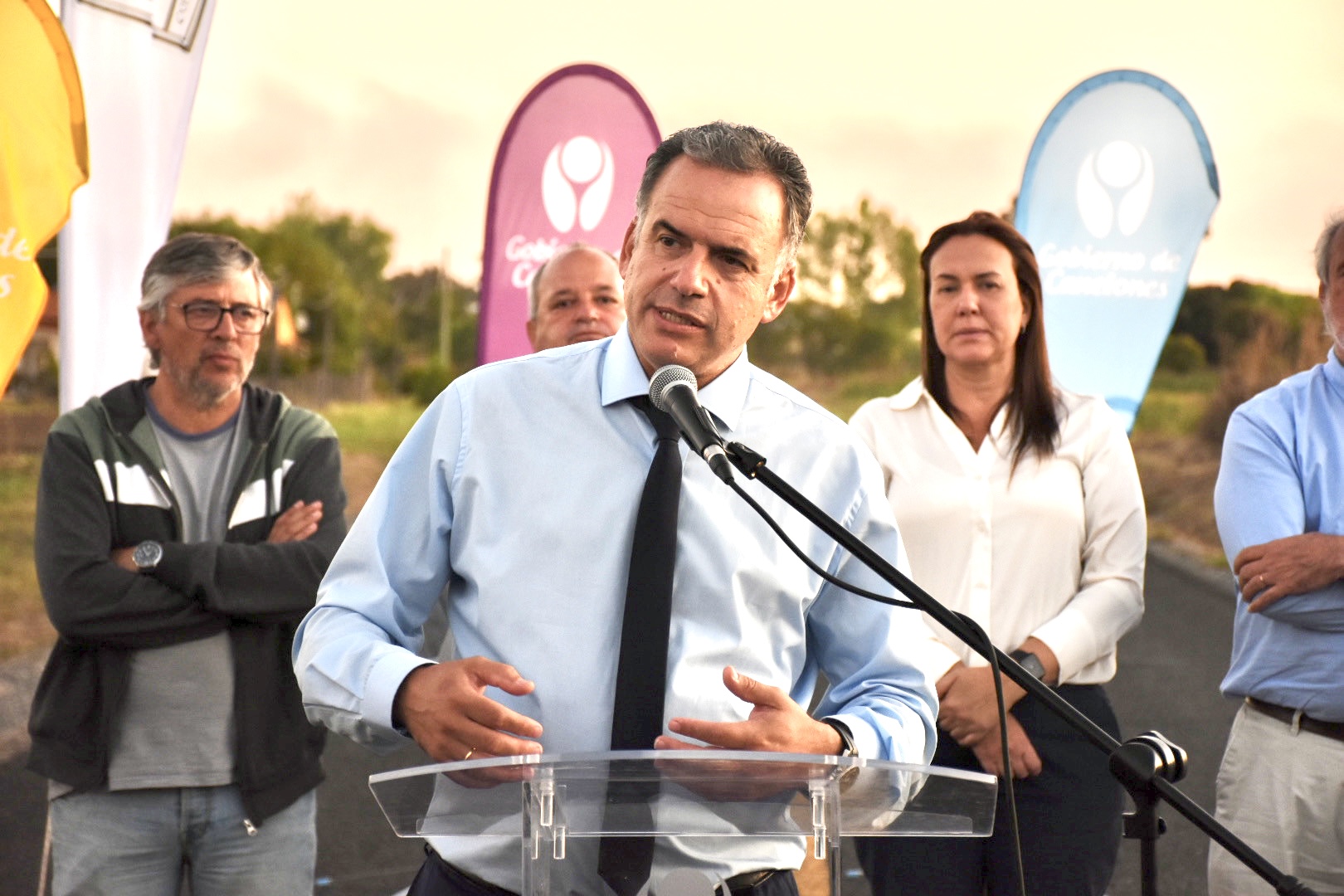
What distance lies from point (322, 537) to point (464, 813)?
5.55 ft

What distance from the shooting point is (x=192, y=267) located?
287cm

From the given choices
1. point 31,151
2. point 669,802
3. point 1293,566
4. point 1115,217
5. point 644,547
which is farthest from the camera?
point 1115,217

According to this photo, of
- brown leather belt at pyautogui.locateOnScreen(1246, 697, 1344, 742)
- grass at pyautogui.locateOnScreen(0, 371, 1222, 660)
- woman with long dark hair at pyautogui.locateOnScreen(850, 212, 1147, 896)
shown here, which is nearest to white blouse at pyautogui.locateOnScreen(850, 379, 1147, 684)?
woman with long dark hair at pyautogui.locateOnScreen(850, 212, 1147, 896)

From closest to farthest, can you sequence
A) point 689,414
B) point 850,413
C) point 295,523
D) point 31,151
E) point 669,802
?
point 669,802
point 689,414
point 295,523
point 31,151
point 850,413

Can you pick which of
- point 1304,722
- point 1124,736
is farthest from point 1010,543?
point 1124,736

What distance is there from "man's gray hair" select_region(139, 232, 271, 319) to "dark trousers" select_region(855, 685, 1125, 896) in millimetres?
1949

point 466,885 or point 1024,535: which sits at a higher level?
point 1024,535

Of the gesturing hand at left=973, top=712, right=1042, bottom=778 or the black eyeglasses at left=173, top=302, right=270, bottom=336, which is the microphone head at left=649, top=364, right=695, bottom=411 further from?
the black eyeglasses at left=173, top=302, right=270, bottom=336

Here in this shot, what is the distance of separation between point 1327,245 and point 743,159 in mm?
1666

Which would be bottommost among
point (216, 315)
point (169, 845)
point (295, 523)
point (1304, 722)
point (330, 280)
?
point (169, 845)

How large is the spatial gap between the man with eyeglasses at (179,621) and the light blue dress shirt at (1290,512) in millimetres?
2048

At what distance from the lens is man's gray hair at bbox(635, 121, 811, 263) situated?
177cm

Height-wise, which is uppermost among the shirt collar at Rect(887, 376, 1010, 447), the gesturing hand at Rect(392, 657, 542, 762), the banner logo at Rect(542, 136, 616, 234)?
the banner logo at Rect(542, 136, 616, 234)

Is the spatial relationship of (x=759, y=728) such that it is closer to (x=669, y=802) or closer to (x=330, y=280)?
(x=669, y=802)
